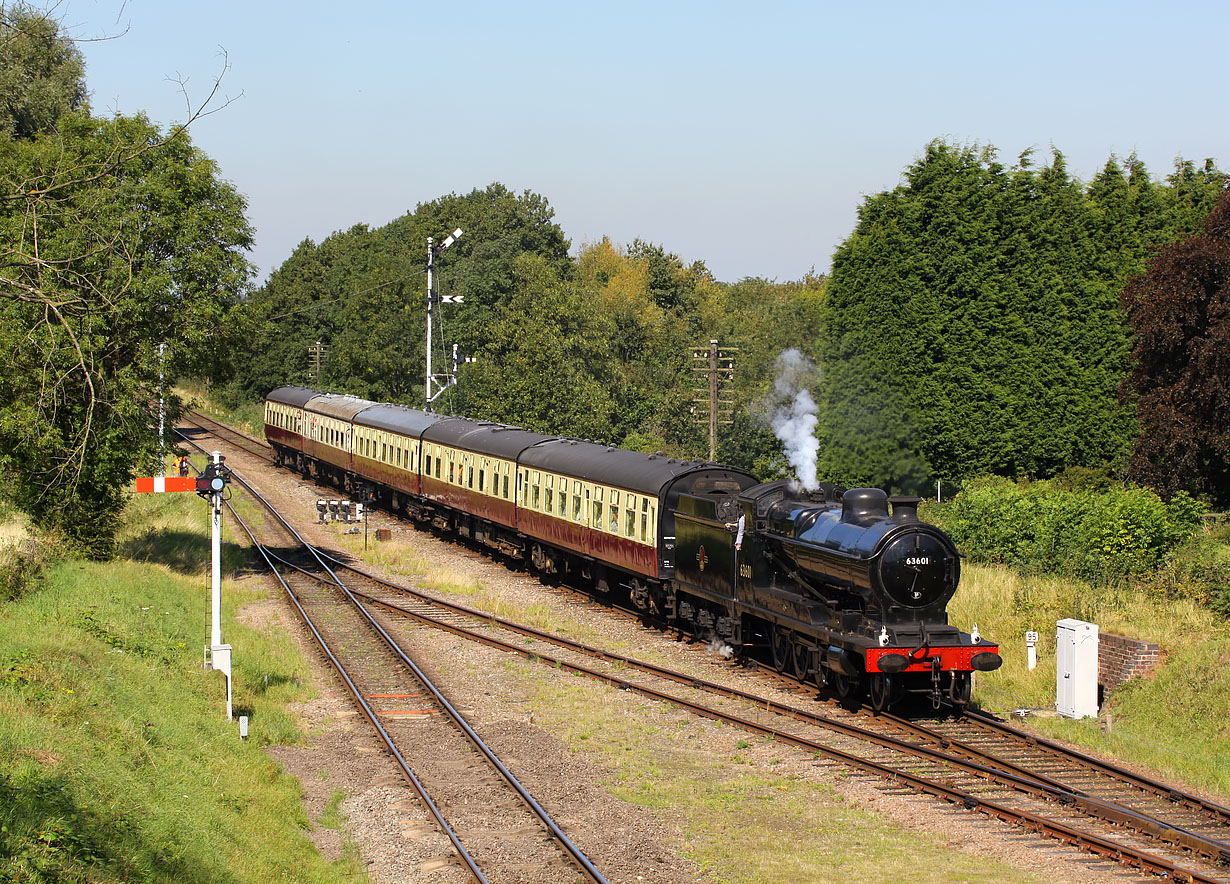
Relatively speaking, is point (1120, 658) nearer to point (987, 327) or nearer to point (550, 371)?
point (987, 327)

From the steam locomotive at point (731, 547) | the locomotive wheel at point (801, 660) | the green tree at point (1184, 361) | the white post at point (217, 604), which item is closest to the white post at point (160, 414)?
the steam locomotive at point (731, 547)

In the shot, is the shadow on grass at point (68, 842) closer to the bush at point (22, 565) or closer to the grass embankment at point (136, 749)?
the grass embankment at point (136, 749)

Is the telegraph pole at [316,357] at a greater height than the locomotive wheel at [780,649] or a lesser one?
greater

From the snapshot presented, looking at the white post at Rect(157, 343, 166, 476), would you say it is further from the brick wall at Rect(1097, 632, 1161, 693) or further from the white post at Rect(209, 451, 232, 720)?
the brick wall at Rect(1097, 632, 1161, 693)

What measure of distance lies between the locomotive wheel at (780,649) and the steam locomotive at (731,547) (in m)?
0.03

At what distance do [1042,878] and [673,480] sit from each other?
12302 millimetres

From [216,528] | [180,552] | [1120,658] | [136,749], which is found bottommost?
[180,552]

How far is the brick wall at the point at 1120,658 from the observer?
1770 cm

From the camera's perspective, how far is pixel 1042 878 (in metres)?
10.5

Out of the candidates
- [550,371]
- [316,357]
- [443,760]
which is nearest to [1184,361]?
[443,760]

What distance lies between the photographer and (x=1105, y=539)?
23.9m

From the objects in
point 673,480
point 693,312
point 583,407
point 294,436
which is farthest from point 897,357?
point 693,312

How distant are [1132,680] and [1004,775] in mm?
5641

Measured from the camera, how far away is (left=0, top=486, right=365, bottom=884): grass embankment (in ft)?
30.3
